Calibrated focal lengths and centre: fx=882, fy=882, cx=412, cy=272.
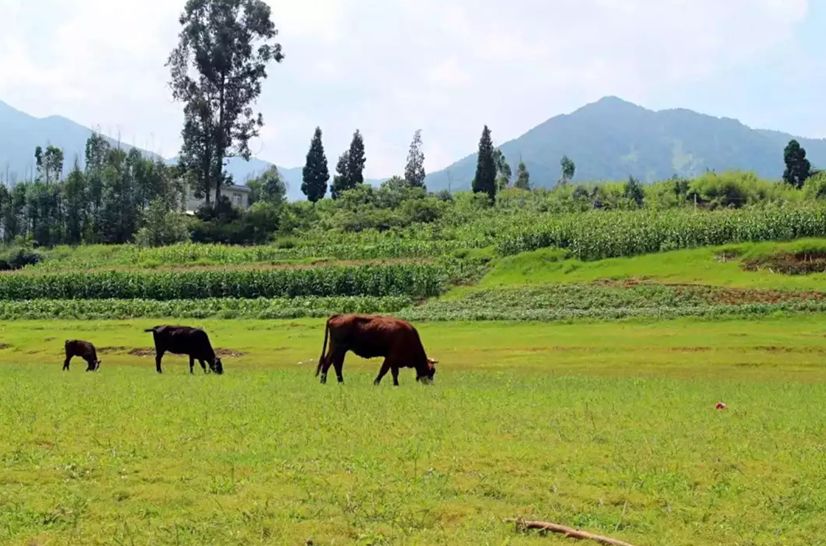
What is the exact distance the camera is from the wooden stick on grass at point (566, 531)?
8.85 metres

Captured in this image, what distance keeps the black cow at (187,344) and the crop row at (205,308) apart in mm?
23790

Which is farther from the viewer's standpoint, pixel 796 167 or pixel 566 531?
pixel 796 167

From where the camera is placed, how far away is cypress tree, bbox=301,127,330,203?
5039 inches

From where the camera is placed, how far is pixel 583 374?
28.3 meters

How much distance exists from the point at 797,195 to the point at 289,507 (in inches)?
3772

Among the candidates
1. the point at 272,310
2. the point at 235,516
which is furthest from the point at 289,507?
the point at 272,310

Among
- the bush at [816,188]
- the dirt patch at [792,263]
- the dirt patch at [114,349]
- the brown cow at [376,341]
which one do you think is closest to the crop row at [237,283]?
the dirt patch at [792,263]

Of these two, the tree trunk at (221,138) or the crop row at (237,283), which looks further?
the tree trunk at (221,138)

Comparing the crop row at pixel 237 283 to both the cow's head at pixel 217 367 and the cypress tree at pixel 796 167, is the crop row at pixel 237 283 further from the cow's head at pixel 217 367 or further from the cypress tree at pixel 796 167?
the cypress tree at pixel 796 167

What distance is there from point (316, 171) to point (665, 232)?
72.6m

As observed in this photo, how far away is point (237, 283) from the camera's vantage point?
64250 millimetres

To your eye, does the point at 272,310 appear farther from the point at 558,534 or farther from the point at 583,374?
the point at 558,534

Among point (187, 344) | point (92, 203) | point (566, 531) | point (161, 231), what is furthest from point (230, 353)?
point (92, 203)

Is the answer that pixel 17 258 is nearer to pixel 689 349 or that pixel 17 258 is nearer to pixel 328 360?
pixel 689 349
